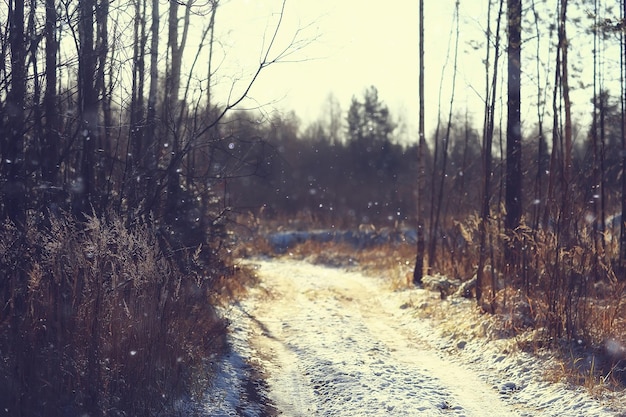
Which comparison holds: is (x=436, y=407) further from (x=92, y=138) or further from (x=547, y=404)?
(x=92, y=138)

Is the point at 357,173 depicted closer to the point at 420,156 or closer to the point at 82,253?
the point at 420,156

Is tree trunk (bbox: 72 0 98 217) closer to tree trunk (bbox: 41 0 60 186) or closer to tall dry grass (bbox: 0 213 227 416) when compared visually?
tree trunk (bbox: 41 0 60 186)

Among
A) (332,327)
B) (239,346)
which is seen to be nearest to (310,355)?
(239,346)

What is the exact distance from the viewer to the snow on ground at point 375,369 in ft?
20.9

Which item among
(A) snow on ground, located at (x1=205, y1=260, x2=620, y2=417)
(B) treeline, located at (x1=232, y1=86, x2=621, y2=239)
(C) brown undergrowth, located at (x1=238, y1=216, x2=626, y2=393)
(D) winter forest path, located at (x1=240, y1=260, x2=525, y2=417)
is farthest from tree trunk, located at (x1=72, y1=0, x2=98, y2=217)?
(B) treeline, located at (x1=232, y1=86, x2=621, y2=239)

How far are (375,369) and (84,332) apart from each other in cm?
374

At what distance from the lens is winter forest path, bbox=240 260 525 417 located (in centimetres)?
649

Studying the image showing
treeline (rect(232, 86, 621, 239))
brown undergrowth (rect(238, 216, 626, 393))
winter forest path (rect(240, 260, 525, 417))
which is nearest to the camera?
winter forest path (rect(240, 260, 525, 417))

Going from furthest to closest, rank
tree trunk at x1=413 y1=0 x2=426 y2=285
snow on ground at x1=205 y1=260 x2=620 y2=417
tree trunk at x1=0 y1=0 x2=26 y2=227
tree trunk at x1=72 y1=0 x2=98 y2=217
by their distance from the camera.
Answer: tree trunk at x1=413 y1=0 x2=426 y2=285
tree trunk at x1=72 y1=0 x2=98 y2=217
snow on ground at x1=205 y1=260 x2=620 y2=417
tree trunk at x1=0 y1=0 x2=26 y2=227

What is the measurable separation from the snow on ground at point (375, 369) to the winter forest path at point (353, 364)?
0.01 metres

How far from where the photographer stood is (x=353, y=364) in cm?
795

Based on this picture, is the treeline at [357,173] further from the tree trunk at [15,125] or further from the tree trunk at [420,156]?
the tree trunk at [15,125]

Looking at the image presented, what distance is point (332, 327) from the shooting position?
10.4 meters

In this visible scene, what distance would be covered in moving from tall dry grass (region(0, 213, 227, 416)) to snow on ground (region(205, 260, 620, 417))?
75 cm
